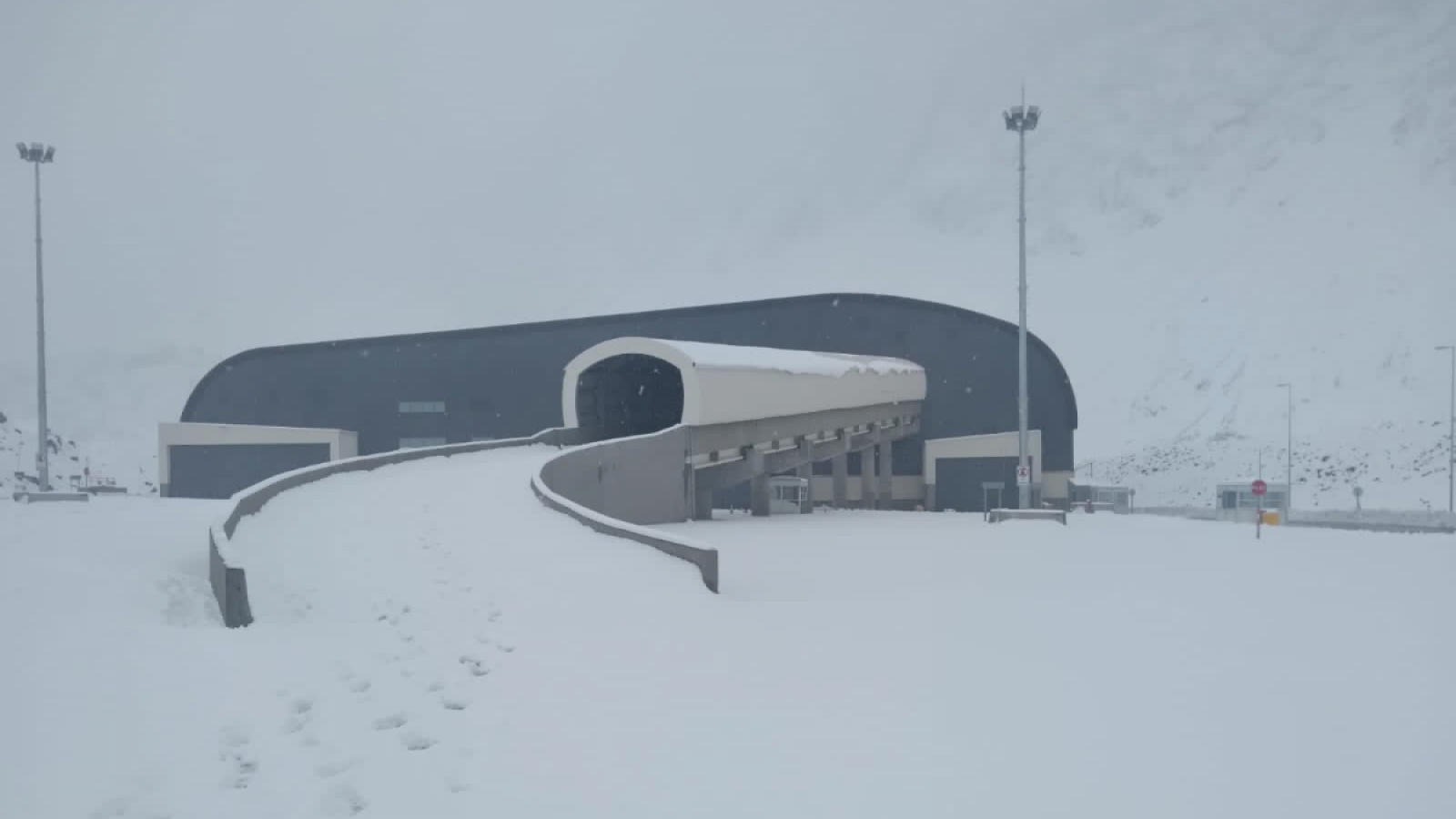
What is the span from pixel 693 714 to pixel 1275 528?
83.4 feet

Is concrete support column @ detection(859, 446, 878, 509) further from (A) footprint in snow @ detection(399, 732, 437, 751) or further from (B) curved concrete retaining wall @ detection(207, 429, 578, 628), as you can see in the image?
(A) footprint in snow @ detection(399, 732, 437, 751)

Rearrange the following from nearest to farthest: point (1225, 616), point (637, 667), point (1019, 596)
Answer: point (637, 667)
point (1225, 616)
point (1019, 596)

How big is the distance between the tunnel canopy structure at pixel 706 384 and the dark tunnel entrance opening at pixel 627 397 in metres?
0.03

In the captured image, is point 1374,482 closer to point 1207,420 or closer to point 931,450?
point 1207,420

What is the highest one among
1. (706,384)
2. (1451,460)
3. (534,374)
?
(534,374)

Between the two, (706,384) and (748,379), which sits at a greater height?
(748,379)

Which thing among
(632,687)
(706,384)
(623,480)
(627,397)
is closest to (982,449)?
(627,397)

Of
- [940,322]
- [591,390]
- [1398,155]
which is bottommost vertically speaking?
[591,390]

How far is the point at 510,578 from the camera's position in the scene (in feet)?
35.2

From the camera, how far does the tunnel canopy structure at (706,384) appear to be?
2544 cm

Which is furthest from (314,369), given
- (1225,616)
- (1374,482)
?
(1374,482)

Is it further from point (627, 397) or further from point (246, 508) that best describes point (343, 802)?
point (627, 397)

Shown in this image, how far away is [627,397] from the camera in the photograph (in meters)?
32.9

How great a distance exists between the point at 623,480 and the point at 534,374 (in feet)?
71.2
